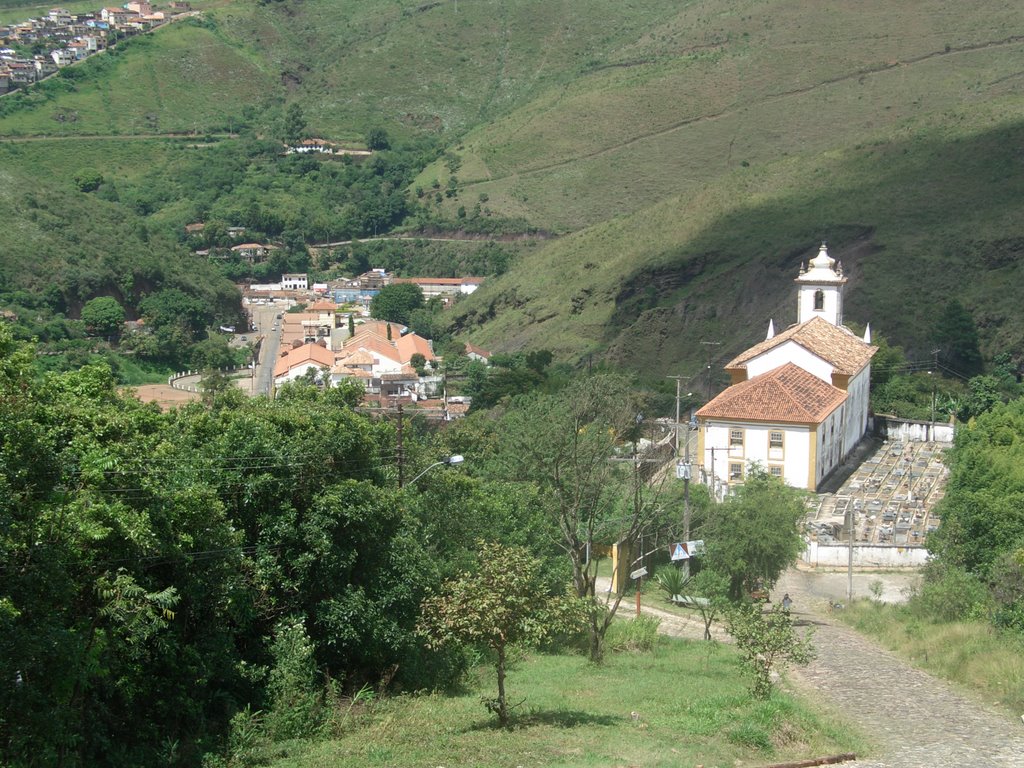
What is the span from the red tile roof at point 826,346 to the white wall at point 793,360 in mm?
130

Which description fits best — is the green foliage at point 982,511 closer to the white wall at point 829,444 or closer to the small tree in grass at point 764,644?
the white wall at point 829,444

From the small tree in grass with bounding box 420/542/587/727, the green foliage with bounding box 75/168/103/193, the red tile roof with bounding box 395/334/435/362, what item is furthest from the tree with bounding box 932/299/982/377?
the green foliage with bounding box 75/168/103/193

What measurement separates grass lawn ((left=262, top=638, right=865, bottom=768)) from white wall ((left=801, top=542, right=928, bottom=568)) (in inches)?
692

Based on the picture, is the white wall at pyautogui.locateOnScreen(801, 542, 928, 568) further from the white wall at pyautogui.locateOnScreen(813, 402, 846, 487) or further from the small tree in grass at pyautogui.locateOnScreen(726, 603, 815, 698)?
the small tree in grass at pyautogui.locateOnScreen(726, 603, 815, 698)

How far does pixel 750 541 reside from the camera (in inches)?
1250

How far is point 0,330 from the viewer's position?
1434cm

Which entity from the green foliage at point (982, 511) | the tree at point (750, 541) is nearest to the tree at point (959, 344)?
the green foliage at point (982, 511)

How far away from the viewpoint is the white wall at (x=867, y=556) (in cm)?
3841

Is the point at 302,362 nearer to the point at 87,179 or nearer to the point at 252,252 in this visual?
the point at 252,252

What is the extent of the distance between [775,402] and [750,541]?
13.4 m

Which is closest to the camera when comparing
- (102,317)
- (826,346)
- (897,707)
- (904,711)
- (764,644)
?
(764,644)

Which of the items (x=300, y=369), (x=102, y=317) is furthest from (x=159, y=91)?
(x=300, y=369)

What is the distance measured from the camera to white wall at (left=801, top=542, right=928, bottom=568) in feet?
126

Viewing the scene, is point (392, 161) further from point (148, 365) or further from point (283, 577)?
point (283, 577)
